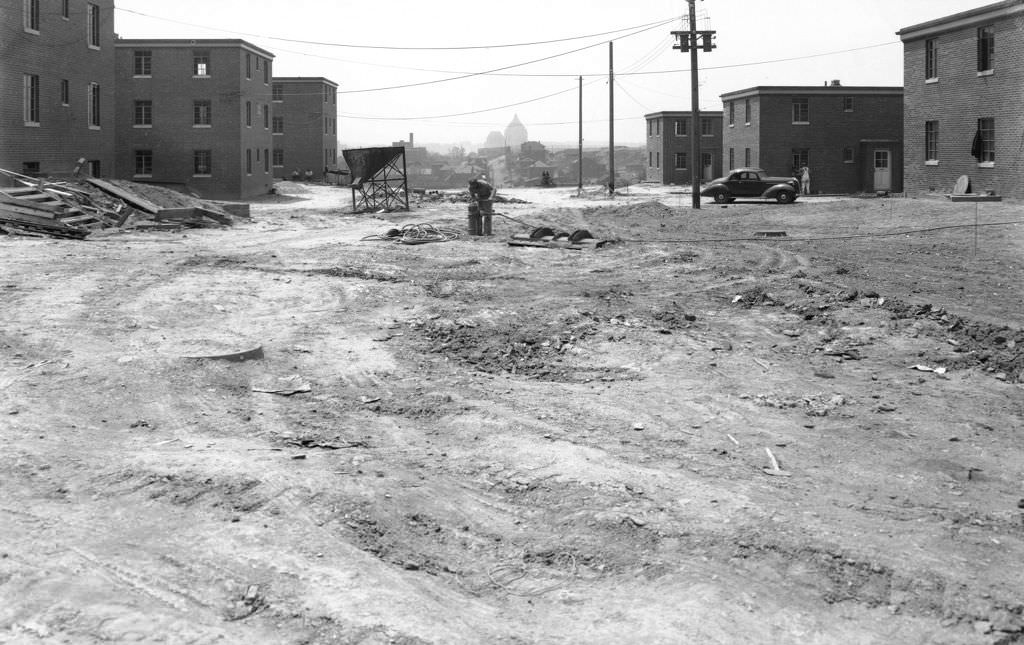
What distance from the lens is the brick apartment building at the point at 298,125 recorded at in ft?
252

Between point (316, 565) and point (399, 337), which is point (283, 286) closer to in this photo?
point (399, 337)

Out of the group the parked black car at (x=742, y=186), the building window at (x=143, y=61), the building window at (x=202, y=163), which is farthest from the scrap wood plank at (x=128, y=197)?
the parked black car at (x=742, y=186)

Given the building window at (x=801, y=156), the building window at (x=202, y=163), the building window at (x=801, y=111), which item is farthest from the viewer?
the building window at (x=801, y=156)

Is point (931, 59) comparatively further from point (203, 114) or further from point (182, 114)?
point (182, 114)

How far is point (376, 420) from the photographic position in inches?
391

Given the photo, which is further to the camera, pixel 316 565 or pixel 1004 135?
pixel 1004 135

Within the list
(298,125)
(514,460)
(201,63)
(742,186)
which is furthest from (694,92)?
(298,125)

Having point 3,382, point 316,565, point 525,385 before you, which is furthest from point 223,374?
point 316,565

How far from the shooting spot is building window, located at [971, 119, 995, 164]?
38.2 meters

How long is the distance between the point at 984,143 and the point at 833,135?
2110 centimetres

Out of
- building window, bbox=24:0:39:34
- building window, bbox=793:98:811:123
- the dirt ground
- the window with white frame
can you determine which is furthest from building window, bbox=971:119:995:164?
building window, bbox=24:0:39:34

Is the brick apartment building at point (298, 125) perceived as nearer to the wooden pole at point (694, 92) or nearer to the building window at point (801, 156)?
the building window at point (801, 156)

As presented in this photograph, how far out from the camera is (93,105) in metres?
43.0

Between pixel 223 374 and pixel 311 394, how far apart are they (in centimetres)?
116
